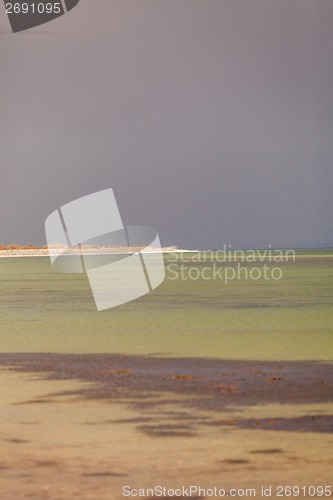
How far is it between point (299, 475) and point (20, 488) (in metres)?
1.82

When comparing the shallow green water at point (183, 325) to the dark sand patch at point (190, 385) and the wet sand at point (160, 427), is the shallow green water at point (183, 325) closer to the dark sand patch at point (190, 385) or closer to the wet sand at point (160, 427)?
the dark sand patch at point (190, 385)

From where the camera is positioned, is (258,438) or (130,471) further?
(258,438)

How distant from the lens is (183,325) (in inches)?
776

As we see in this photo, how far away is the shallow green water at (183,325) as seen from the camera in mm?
15627

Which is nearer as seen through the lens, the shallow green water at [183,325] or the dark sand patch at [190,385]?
the dark sand patch at [190,385]

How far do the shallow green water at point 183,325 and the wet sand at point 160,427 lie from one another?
2.07 m

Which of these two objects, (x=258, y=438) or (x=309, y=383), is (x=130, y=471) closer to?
(x=258, y=438)

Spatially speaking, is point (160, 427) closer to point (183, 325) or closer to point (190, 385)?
point (190, 385)

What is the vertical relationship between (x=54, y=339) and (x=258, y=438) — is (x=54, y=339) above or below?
below

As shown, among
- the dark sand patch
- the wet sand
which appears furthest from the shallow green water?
the wet sand

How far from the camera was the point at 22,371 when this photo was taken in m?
13.0

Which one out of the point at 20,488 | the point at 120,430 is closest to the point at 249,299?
the point at 120,430

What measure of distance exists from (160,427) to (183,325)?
10.9 m

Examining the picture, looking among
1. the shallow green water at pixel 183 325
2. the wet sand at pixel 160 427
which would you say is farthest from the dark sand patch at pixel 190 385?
the shallow green water at pixel 183 325
